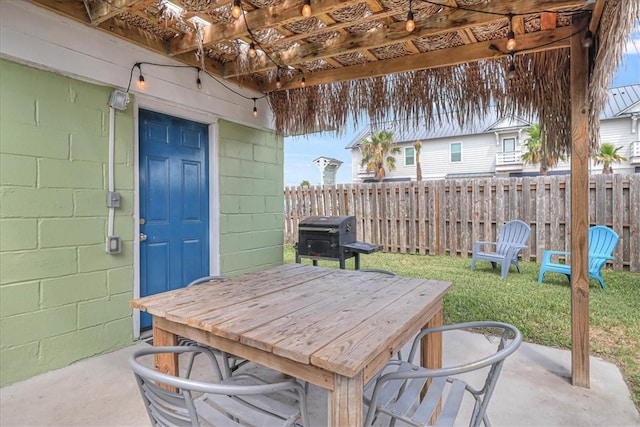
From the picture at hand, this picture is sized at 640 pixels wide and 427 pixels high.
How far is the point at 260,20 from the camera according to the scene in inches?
101

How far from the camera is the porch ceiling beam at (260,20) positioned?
2.35 meters

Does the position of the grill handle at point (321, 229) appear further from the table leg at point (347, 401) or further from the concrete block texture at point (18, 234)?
the table leg at point (347, 401)

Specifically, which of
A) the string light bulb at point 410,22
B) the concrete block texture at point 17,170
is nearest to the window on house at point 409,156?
the string light bulb at point 410,22

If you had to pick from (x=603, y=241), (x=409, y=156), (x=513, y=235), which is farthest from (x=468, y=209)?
(x=409, y=156)

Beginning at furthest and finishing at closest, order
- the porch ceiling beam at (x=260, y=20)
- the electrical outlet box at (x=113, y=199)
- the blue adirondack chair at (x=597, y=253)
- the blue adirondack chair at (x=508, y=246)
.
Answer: the blue adirondack chair at (x=508, y=246) < the blue adirondack chair at (x=597, y=253) < the electrical outlet box at (x=113, y=199) < the porch ceiling beam at (x=260, y=20)

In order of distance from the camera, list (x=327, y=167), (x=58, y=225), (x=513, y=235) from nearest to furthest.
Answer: (x=58, y=225) → (x=513, y=235) → (x=327, y=167)

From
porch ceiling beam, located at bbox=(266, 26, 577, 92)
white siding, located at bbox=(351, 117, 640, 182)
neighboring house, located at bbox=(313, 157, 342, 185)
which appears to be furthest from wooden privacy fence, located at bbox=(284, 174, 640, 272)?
neighboring house, located at bbox=(313, 157, 342, 185)

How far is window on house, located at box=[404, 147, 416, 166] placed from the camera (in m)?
15.1

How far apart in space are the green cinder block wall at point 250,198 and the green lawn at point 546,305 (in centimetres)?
232

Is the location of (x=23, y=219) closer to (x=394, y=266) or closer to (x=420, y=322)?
(x=420, y=322)

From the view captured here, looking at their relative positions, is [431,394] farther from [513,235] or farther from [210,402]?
[513,235]

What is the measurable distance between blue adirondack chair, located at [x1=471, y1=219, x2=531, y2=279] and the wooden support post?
3110mm

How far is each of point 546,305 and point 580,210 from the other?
2097mm

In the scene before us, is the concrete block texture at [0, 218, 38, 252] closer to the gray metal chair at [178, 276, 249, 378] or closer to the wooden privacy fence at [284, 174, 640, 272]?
the gray metal chair at [178, 276, 249, 378]
